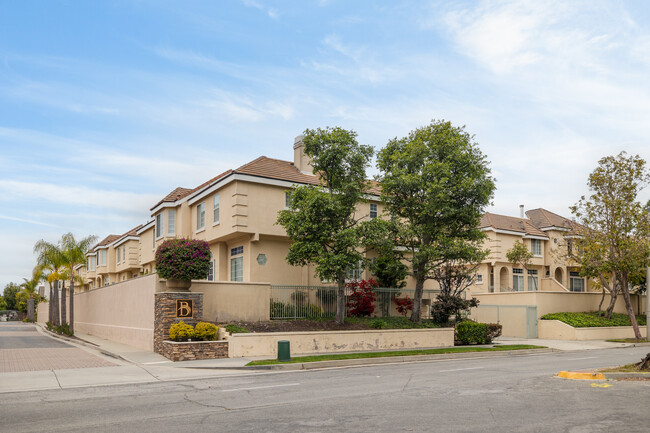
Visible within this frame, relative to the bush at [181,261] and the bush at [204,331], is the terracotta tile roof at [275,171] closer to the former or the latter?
the bush at [181,261]

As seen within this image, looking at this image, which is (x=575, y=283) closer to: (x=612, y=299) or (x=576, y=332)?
(x=612, y=299)

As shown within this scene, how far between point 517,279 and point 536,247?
11.6 feet

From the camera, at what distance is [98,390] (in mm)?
14398

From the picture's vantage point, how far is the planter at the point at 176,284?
23.8 metres

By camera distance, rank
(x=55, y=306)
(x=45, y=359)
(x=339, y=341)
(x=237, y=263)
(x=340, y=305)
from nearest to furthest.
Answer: (x=45, y=359) < (x=339, y=341) < (x=340, y=305) < (x=237, y=263) < (x=55, y=306)

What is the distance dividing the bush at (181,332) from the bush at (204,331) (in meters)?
0.21

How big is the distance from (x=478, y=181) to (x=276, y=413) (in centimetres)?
2088

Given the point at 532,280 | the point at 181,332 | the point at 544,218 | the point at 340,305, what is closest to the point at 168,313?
the point at 181,332

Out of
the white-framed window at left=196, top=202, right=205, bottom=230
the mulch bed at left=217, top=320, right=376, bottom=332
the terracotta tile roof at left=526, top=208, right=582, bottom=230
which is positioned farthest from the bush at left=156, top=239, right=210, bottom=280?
the terracotta tile roof at left=526, top=208, right=582, bottom=230

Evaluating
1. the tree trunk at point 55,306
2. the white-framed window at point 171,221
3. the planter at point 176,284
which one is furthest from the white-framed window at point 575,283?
the tree trunk at point 55,306

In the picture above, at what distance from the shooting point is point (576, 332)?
112 feet

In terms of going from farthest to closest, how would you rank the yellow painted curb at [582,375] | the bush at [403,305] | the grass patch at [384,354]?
the bush at [403,305], the grass patch at [384,354], the yellow painted curb at [582,375]

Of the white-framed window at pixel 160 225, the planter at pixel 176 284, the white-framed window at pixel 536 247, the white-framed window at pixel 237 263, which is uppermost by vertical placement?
the white-framed window at pixel 160 225

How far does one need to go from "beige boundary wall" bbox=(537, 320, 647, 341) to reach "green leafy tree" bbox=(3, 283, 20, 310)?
121 m
